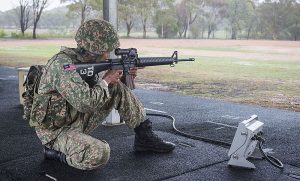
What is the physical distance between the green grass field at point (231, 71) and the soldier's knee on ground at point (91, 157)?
3.30m

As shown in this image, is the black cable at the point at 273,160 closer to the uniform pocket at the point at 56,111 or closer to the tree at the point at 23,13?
the uniform pocket at the point at 56,111

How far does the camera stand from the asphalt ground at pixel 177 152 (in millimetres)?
2482

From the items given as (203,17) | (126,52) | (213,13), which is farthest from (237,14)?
(126,52)

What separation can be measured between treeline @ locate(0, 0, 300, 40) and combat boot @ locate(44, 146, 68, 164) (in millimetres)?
3584

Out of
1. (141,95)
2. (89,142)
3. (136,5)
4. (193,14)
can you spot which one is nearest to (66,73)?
(89,142)

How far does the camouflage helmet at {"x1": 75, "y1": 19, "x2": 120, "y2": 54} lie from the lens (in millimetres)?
2402

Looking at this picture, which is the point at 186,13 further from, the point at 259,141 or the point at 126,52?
the point at 259,141

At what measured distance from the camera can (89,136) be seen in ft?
8.02

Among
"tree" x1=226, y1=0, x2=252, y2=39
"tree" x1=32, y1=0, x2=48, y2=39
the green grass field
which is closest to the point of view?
the green grass field

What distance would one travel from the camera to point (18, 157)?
2844 mm

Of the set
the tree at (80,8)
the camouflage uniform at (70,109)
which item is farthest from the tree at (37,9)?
the camouflage uniform at (70,109)

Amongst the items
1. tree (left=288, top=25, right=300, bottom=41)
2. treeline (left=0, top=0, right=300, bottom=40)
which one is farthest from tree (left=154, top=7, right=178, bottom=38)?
tree (left=288, top=25, right=300, bottom=41)

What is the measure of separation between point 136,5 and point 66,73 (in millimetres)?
4123

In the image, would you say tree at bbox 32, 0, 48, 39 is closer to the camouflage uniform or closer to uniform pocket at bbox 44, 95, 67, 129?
the camouflage uniform
